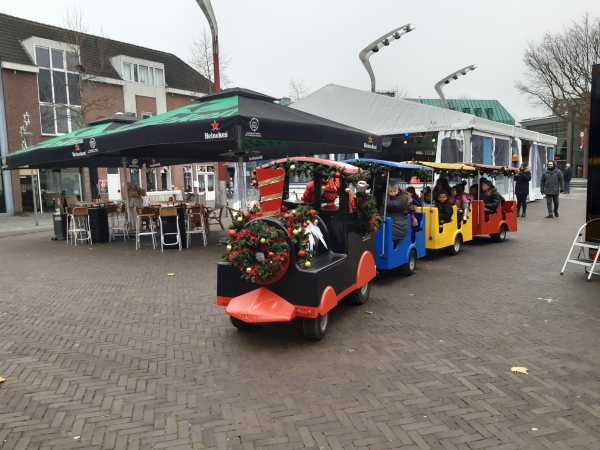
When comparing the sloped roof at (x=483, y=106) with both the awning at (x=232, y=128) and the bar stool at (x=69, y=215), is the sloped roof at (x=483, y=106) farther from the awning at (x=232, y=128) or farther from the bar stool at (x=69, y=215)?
the bar stool at (x=69, y=215)

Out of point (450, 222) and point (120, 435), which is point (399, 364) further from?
point (450, 222)

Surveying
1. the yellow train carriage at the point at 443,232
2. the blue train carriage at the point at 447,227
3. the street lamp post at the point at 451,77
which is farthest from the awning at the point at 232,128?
the street lamp post at the point at 451,77

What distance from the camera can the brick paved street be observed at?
315 cm

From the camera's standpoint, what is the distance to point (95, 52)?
29312 mm

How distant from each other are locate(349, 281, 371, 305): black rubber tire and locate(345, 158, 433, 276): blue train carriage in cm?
115

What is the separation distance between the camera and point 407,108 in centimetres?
1781

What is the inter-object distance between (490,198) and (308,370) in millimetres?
8746

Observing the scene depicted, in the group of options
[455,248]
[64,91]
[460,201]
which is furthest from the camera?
[64,91]

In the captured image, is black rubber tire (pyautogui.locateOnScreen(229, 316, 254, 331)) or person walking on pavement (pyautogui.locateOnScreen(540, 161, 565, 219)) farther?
person walking on pavement (pyautogui.locateOnScreen(540, 161, 565, 219))

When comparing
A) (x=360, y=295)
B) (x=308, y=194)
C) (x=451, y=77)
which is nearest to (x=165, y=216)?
(x=308, y=194)

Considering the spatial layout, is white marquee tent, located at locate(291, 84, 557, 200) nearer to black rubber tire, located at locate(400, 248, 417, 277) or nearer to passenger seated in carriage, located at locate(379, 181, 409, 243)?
black rubber tire, located at locate(400, 248, 417, 277)

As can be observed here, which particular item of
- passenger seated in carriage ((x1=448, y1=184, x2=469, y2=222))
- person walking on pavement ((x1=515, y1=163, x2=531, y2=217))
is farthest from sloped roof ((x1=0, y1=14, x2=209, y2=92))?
passenger seated in carriage ((x1=448, y1=184, x2=469, y2=222))

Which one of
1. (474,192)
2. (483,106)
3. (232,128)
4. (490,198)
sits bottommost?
(490,198)

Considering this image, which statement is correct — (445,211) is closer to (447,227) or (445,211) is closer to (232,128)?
(447,227)
